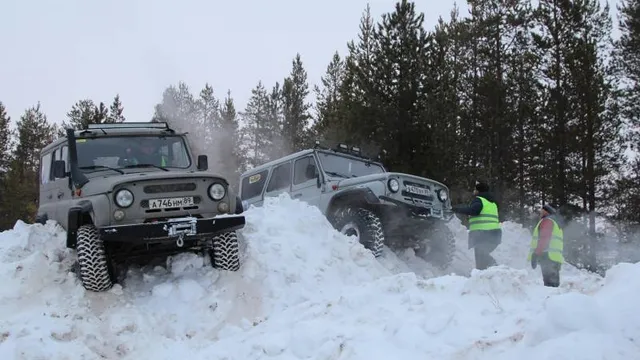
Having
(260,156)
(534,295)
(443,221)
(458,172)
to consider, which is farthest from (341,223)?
(260,156)

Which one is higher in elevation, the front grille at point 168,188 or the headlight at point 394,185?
the front grille at point 168,188

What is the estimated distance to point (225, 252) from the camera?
7.04 meters

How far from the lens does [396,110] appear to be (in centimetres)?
1727

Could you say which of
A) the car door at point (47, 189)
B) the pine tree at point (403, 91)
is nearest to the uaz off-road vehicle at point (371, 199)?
the car door at point (47, 189)

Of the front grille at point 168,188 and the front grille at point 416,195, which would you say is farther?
the front grille at point 416,195

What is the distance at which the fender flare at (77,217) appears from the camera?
6645 mm

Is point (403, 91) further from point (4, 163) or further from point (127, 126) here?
point (4, 163)

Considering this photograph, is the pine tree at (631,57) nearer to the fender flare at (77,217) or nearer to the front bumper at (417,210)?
the front bumper at (417,210)

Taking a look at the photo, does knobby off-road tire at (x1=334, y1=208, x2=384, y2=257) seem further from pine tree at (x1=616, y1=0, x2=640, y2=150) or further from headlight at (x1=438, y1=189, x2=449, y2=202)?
pine tree at (x1=616, y1=0, x2=640, y2=150)

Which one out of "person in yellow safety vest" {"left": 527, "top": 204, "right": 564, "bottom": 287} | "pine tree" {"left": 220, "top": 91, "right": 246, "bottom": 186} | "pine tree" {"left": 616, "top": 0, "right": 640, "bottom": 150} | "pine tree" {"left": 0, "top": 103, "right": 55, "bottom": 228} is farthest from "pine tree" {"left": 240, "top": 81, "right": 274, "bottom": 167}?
"person in yellow safety vest" {"left": 527, "top": 204, "right": 564, "bottom": 287}

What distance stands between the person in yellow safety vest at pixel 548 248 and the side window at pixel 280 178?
5.01 metres

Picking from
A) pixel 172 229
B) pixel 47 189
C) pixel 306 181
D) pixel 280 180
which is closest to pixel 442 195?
pixel 306 181

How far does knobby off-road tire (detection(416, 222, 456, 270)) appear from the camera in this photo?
33.3 ft

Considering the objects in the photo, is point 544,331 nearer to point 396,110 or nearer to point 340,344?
point 340,344
